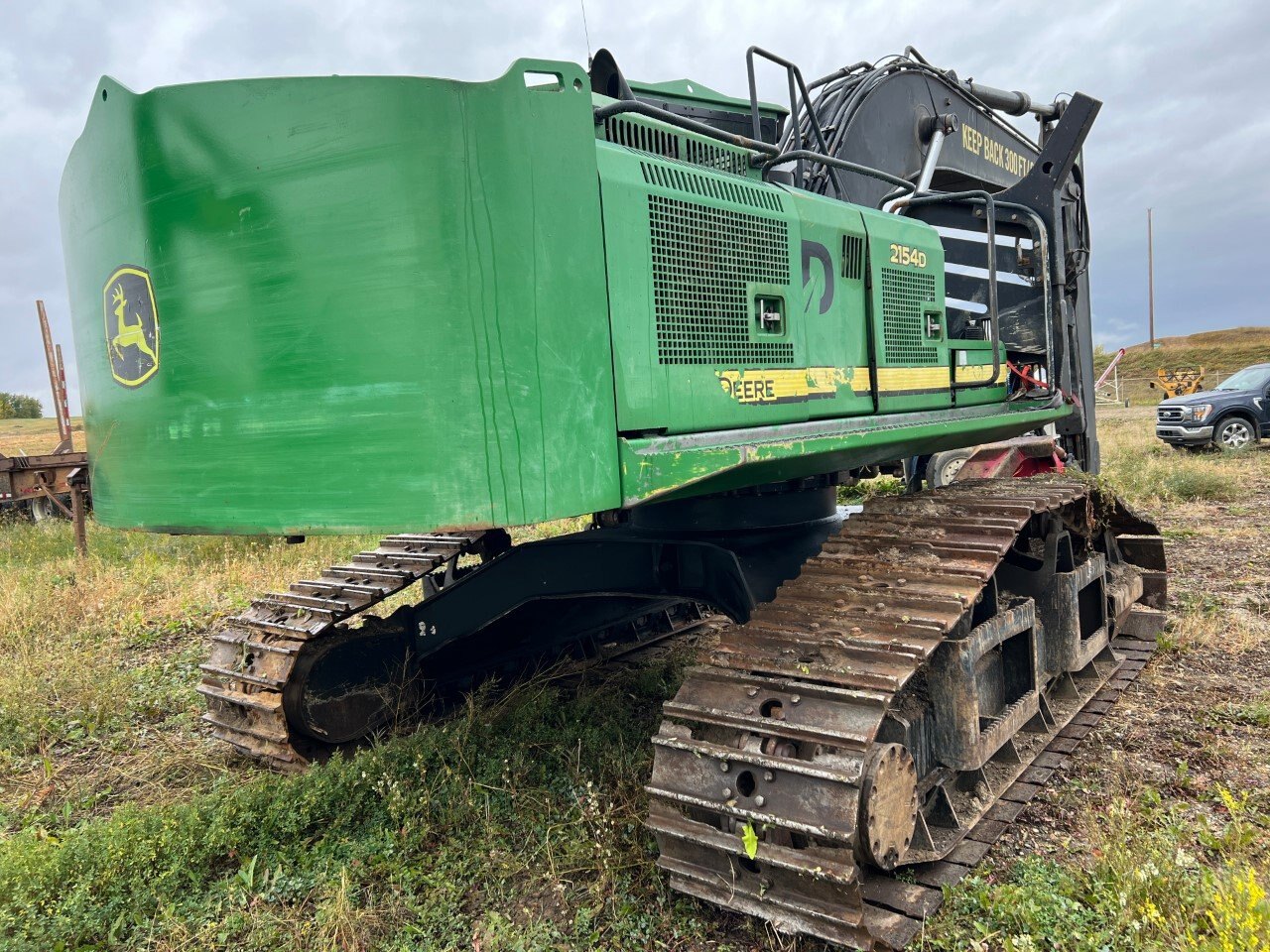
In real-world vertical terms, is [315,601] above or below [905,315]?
below

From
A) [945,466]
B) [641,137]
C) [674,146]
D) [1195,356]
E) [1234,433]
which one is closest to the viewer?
[641,137]

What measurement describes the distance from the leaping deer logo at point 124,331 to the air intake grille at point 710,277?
1.39 metres

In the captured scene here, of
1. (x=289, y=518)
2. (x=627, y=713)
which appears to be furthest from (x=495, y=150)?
(x=627, y=713)

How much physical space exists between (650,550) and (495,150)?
214cm

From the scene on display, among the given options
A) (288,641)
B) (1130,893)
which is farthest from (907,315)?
(288,641)

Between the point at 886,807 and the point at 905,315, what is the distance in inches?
82.4

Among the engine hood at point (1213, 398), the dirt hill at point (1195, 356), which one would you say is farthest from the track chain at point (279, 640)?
the dirt hill at point (1195, 356)

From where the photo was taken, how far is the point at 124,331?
252 centimetres

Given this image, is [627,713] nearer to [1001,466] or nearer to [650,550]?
[650,550]

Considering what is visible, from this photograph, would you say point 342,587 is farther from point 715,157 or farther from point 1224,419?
point 1224,419

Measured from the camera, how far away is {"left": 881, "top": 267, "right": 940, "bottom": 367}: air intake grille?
11.9 feet

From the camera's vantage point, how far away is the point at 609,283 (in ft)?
7.85

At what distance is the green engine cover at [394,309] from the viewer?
2090mm

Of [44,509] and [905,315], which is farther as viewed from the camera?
[44,509]
